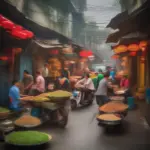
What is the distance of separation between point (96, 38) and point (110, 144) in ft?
11.5

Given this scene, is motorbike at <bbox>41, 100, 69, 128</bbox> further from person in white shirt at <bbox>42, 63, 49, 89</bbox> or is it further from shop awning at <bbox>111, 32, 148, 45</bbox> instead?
shop awning at <bbox>111, 32, 148, 45</bbox>

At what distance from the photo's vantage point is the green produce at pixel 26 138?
188 inches

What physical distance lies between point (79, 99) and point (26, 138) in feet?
17.0

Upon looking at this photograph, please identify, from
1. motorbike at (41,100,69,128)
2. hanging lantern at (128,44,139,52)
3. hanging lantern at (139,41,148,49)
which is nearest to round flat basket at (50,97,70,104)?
motorbike at (41,100,69,128)

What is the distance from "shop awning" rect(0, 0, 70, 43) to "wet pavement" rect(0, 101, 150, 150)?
3.29 m

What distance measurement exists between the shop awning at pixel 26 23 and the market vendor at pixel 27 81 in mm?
1602

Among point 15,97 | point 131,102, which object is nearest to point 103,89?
point 131,102

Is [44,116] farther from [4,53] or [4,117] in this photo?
[4,53]

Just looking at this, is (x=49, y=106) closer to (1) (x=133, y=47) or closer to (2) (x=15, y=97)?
(2) (x=15, y=97)

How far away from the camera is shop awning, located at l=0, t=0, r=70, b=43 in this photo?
22.3ft

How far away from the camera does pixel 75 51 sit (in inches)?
375

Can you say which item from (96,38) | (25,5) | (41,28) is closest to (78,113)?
(96,38)

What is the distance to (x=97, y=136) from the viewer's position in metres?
5.83

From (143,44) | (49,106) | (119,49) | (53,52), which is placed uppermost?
(143,44)
